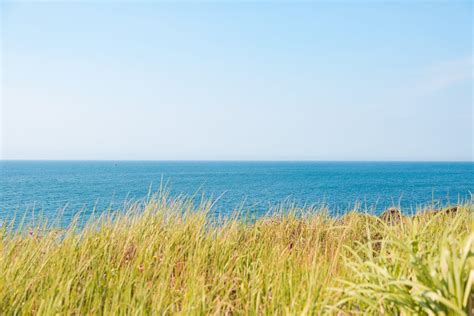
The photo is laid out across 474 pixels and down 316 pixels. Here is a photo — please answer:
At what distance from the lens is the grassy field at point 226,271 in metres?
2.26

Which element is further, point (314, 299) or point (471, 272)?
point (314, 299)

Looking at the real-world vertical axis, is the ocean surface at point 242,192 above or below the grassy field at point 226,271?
below

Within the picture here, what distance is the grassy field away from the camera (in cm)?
226

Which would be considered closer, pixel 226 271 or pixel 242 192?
pixel 226 271

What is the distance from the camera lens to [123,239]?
4.29 m

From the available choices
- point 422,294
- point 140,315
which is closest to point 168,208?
point 140,315

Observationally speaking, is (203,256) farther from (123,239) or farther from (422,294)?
(422,294)

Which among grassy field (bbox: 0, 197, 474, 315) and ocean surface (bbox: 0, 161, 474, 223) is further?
ocean surface (bbox: 0, 161, 474, 223)

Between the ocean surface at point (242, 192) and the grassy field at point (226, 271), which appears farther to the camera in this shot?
the ocean surface at point (242, 192)

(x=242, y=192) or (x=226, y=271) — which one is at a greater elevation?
(x=226, y=271)

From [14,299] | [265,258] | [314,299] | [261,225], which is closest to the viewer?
[314,299]

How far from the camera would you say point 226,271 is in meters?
3.78

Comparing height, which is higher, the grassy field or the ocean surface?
the grassy field

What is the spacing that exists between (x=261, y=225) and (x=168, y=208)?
134 cm
